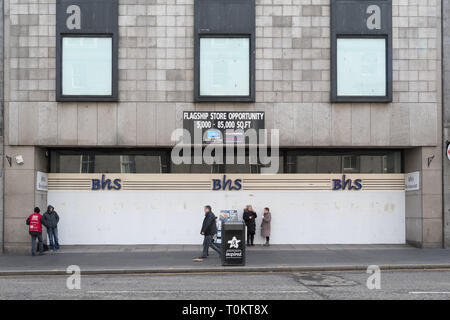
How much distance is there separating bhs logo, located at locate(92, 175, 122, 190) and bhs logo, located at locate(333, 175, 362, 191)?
8212mm

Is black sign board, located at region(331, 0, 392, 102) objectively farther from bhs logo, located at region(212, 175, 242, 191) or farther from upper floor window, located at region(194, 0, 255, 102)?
bhs logo, located at region(212, 175, 242, 191)

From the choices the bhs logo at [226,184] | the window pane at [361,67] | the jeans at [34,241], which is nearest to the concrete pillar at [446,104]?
the window pane at [361,67]

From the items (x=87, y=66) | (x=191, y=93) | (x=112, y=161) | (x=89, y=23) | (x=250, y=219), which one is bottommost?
(x=250, y=219)

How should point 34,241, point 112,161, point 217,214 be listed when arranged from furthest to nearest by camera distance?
point 112,161 < point 217,214 < point 34,241

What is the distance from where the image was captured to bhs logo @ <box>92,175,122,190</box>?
2262cm

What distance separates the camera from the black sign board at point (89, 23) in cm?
2111

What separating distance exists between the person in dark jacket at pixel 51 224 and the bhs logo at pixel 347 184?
1039 centimetres

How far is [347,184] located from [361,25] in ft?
19.5

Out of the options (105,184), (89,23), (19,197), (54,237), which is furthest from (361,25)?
(19,197)

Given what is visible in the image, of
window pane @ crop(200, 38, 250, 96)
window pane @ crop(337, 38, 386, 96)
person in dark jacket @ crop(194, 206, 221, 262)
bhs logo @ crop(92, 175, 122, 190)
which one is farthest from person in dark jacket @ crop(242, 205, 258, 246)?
window pane @ crop(337, 38, 386, 96)

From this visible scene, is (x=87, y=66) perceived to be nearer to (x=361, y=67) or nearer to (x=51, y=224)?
(x=51, y=224)

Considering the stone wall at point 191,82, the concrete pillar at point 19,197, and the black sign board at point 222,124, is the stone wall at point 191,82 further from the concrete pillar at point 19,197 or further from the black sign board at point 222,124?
the concrete pillar at point 19,197

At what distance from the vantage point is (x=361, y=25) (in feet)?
70.4

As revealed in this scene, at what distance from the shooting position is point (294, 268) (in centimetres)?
1611
